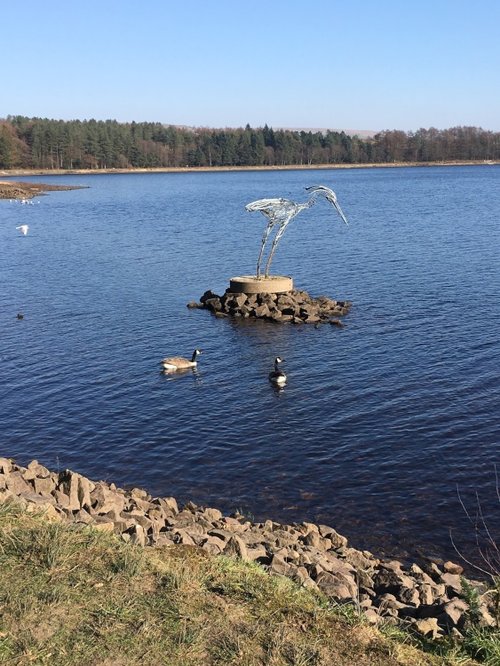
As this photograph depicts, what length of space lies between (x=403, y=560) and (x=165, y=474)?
8.24 metres

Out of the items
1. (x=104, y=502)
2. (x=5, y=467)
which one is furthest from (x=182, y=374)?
(x=104, y=502)

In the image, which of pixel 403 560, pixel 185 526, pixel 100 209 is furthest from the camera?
pixel 100 209

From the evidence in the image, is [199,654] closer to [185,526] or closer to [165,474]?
[185,526]

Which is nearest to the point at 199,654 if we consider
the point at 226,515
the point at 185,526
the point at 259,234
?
the point at 185,526

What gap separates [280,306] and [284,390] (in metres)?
14.0

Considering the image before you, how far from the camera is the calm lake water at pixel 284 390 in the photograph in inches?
822

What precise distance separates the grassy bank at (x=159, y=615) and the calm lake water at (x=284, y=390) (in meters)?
8.05

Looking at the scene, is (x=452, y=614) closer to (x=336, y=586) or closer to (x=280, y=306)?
(x=336, y=586)

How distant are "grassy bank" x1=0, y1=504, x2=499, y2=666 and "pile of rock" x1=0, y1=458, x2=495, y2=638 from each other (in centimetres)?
110

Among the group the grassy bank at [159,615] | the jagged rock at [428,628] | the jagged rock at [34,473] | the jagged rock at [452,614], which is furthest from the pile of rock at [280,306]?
the grassy bank at [159,615]

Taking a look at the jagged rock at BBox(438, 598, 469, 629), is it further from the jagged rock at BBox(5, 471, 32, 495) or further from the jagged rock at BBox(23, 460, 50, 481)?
the jagged rock at BBox(23, 460, 50, 481)

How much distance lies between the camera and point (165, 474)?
2244cm

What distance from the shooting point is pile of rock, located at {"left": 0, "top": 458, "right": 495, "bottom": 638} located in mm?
11977

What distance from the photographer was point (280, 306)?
140 ft
